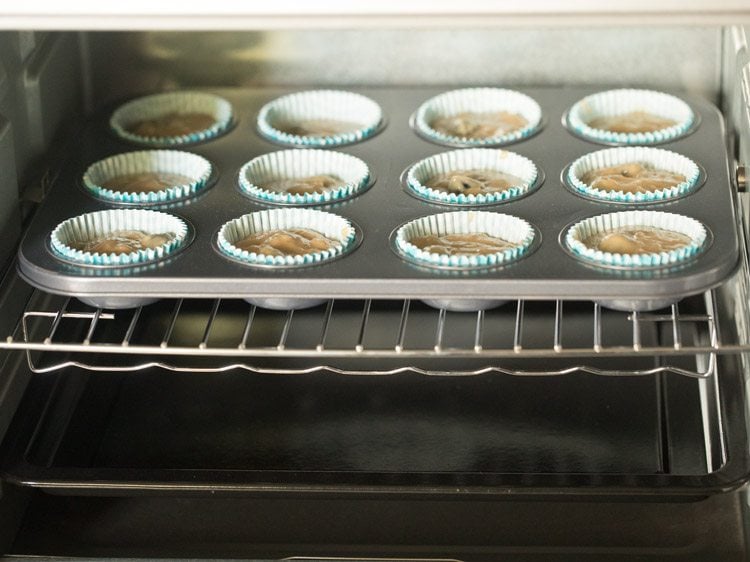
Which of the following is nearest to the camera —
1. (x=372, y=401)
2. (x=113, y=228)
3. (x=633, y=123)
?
(x=113, y=228)

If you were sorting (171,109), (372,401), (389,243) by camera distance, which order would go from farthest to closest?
1. (171,109)
2. (372,401)
3. (389,243)

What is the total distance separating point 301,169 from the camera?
1.89 m

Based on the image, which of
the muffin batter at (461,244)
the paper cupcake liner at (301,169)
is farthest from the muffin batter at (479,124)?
the muffin batter at (461,244)

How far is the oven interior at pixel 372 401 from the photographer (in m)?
1.59

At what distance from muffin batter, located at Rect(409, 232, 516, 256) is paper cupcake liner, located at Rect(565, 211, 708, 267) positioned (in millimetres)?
101

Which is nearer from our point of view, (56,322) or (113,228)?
(56,322)

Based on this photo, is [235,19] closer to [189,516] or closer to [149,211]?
[149,211]

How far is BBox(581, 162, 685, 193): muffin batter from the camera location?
1.75m

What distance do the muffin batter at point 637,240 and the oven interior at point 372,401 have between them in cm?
11

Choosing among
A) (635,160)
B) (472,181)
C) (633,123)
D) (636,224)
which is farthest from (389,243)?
(633,123)

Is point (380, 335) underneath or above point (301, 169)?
underneath

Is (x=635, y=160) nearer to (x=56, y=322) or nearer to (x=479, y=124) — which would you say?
(x=479, y=124)

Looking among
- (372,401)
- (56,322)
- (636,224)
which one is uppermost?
(636,224)

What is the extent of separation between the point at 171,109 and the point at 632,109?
799mm
